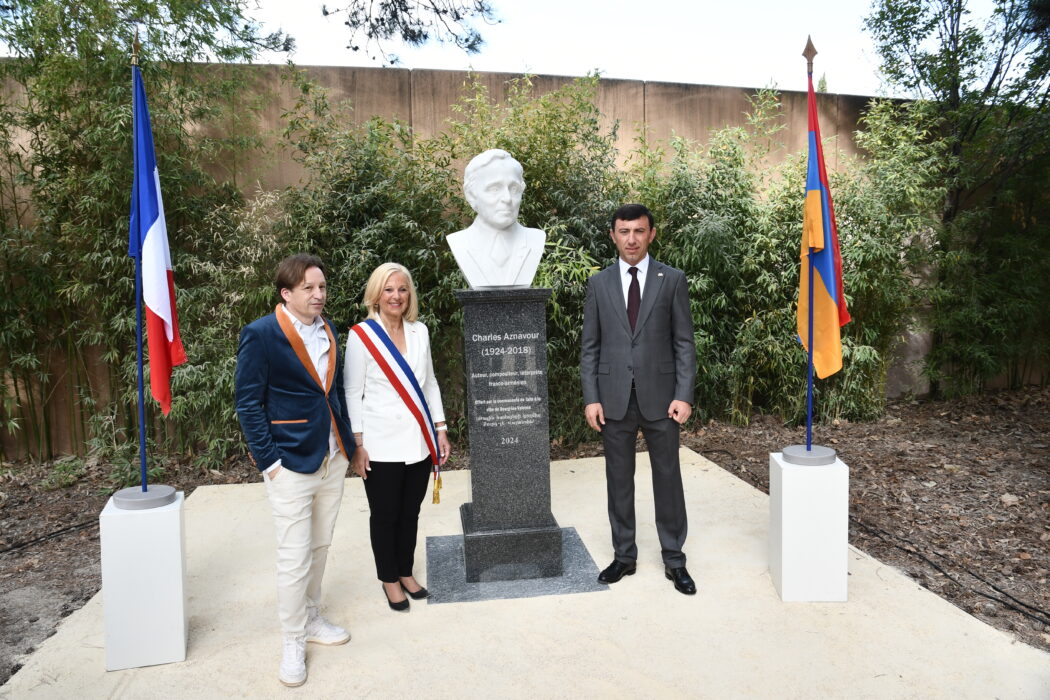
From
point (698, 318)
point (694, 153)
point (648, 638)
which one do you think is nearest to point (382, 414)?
point (648, 638)

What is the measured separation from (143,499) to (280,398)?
0.59 m

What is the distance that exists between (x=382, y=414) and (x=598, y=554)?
1276 mm

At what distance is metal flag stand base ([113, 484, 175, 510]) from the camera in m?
2.22

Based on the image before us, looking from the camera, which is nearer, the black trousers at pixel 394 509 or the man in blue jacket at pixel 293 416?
the man in blue jacket at pixel 293 416

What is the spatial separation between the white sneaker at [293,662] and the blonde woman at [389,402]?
449mm

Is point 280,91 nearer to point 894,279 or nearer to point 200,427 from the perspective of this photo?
point 200,427

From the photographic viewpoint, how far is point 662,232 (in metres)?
5.21

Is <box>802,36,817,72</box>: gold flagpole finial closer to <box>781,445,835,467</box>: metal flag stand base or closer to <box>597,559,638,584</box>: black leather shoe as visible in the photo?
<box>781,445,835,467</box>: metal flag stand base

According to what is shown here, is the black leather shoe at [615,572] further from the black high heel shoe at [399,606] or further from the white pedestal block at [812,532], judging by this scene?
the black high heel shoe at [399,606]

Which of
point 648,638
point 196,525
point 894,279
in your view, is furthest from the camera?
point 894,279

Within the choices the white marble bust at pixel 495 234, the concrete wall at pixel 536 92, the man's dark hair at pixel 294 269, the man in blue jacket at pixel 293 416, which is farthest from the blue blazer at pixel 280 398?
the concrete wall at pixel 536 92

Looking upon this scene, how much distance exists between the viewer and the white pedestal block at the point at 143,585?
86.5 inches

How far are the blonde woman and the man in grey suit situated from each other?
0.70 metres

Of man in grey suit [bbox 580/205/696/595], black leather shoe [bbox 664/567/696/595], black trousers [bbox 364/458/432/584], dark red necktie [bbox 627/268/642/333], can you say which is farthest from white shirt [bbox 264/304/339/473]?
black leather shoe [bbox 664/567/696/595]
